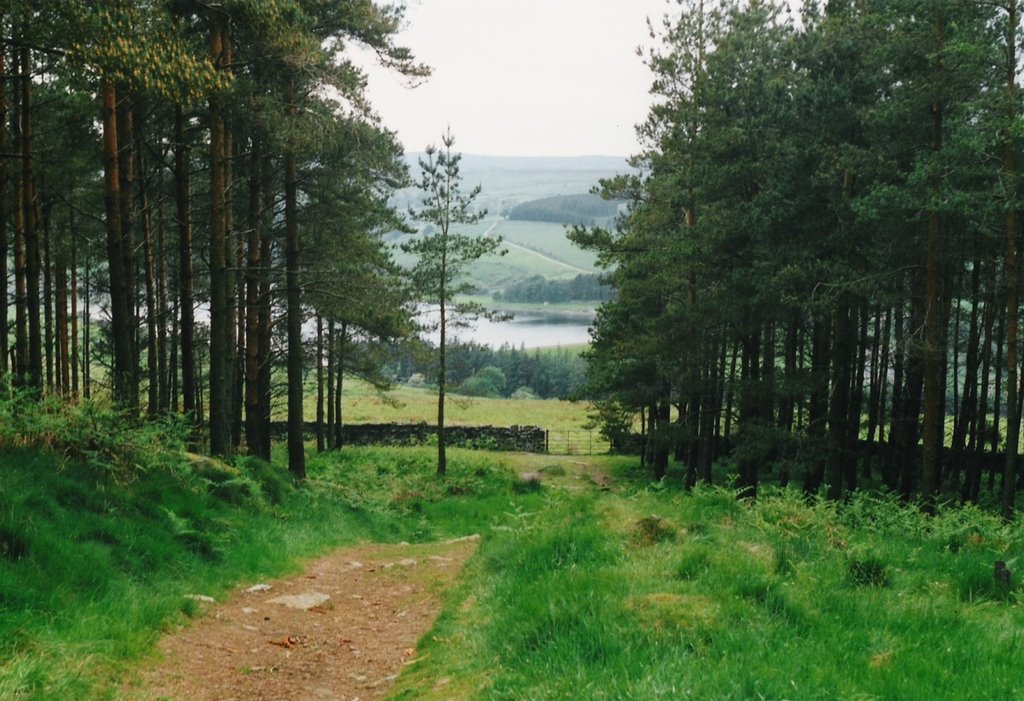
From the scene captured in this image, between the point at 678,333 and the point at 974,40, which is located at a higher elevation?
the point at 974,40

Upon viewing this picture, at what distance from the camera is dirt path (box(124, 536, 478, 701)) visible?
17.6 ft

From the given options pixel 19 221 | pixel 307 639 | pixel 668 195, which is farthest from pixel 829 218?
pixel 19 221

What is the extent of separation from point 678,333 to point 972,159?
929 cm

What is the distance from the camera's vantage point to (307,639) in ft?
22.2

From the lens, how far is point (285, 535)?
1085 centimetres

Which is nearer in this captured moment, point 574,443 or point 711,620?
point 711,620

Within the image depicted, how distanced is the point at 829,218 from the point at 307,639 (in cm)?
1618

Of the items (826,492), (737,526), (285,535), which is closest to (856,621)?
(737,526)

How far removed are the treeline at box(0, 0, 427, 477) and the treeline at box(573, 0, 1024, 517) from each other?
894 cm

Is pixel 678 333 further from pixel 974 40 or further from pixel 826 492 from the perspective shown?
pixel 974 40

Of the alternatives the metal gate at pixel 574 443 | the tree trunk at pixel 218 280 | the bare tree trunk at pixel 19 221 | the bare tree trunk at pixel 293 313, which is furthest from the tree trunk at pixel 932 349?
the metal gate at pixel 574 443

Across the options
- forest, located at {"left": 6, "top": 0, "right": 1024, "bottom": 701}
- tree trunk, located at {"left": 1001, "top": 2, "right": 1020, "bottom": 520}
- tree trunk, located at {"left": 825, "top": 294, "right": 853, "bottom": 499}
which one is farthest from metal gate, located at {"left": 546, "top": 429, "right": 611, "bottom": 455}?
tree trunk, located at {"left": 1001, "top": 2, "right": 1020, "bottom": 520}

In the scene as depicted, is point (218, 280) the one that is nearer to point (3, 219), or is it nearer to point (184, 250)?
point (184, 250)

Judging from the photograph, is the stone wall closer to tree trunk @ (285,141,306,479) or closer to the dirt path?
tree trunk @ (285,141,306,479)
